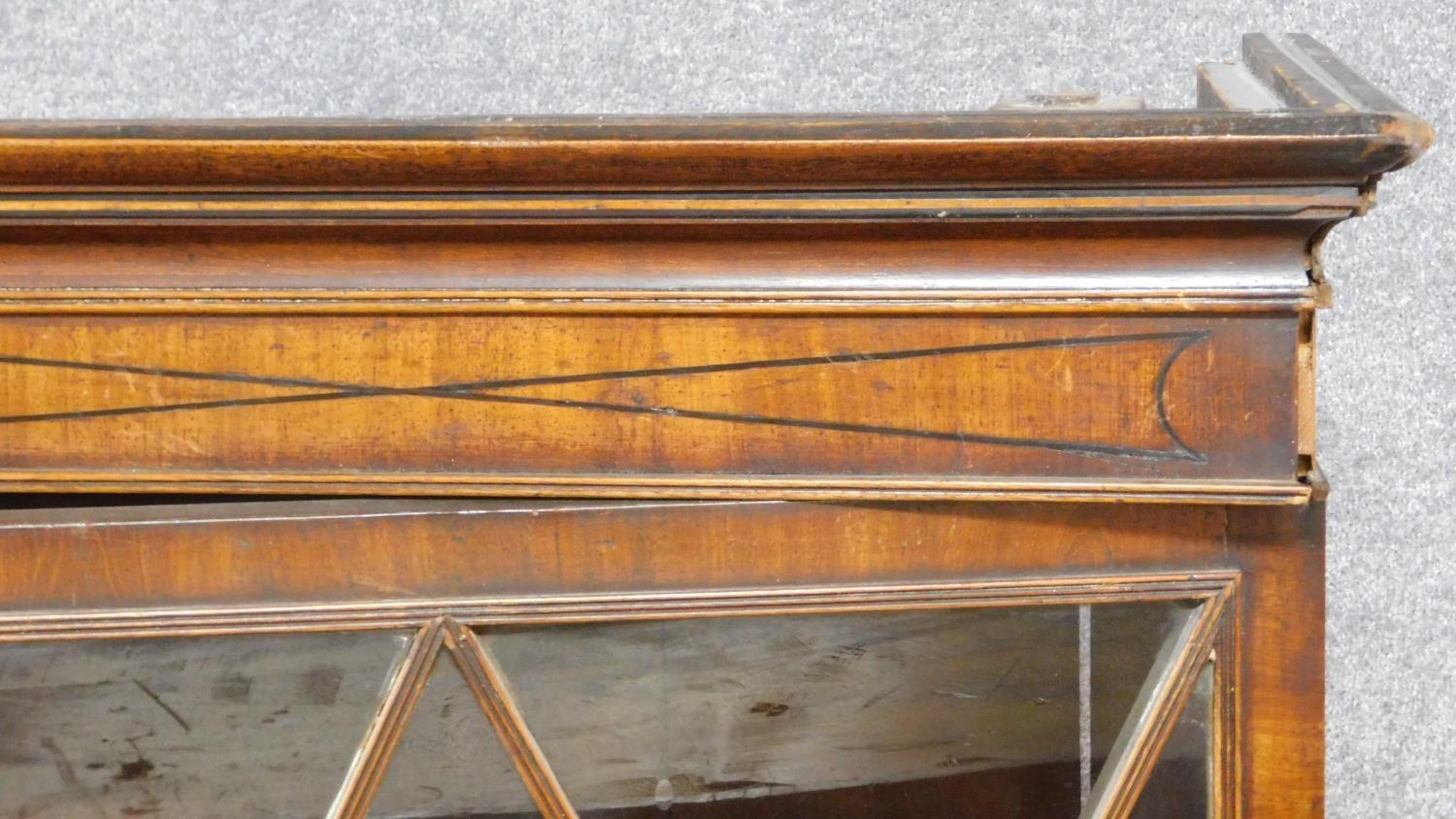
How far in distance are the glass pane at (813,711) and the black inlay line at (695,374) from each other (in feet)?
0.23

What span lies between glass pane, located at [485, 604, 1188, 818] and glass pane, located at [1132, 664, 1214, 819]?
2 centimetres

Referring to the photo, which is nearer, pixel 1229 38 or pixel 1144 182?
pixel 1144 182

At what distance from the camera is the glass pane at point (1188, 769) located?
52cm

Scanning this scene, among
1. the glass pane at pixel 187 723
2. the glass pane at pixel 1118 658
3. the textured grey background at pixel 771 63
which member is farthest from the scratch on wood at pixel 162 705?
the textured grey background at pixel 771 63

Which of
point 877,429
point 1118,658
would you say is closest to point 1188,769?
point 1118,658

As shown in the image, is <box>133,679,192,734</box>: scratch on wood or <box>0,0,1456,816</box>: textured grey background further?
<box>0,0,1456,816</box>: textured grey background

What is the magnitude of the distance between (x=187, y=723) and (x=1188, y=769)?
0.38 m

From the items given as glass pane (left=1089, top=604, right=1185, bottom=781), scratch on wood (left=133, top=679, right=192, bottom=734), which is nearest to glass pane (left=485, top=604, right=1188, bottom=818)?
glass pane (left=1089, top=604, right=1185, bottom=781)

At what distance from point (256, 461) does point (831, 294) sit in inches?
8.4

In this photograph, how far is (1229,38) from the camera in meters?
0.90

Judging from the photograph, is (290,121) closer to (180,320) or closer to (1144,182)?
(180,320)

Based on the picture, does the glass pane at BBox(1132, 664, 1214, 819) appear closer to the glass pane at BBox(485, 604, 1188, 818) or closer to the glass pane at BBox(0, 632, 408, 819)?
the glass pane at BBox(485, 604, 1188, 818)

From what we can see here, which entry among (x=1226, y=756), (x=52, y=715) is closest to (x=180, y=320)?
(x=52, y=715)

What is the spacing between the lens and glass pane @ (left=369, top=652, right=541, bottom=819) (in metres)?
0.54
